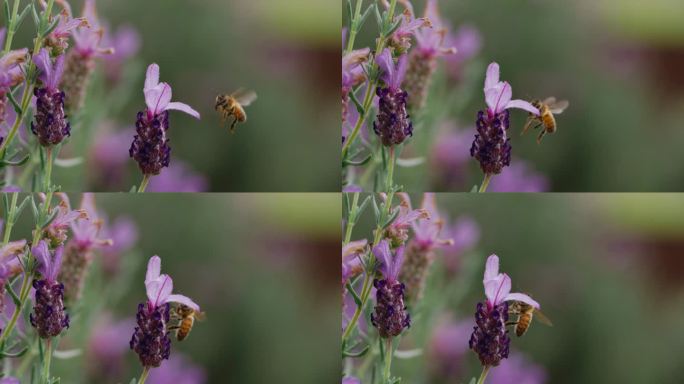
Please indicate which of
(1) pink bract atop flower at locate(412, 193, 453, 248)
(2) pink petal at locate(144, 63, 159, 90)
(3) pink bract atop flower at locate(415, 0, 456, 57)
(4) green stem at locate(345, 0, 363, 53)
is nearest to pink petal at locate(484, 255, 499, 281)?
(1) pink bract atop flower at locate(412, 193, 453, 248)

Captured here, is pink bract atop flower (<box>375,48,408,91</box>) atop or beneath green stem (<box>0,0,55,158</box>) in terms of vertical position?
atop

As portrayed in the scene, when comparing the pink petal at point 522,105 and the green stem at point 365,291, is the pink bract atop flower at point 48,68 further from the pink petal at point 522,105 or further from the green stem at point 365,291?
the pink petal at point 522,105

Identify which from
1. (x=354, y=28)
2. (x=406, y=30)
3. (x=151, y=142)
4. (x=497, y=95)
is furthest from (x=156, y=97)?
(x=497, y=95)

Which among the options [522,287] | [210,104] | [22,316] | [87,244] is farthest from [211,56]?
[522,287]

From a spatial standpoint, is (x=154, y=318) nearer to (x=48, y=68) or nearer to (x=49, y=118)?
(x=49, y=118)

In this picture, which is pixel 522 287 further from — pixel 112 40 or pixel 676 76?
pixel 112 40

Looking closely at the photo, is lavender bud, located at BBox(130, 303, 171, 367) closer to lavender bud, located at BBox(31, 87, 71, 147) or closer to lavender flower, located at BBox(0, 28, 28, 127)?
lavender bud, located at BBox(31, 87, 71, 147)
